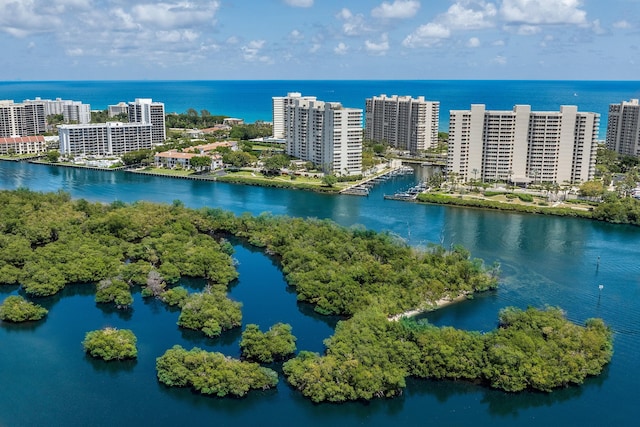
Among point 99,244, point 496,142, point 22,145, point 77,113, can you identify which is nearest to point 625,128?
point 496,142

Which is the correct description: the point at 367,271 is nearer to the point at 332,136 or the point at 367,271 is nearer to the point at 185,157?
the point at 332,136

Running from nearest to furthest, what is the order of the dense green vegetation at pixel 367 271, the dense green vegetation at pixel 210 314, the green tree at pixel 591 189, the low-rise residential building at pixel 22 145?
the dense green vegetation at pixel 210 314 < the dense green vegetation at pixel 367 271 < the green tree at pixel 591 189 < the low-rise residential building at pixel 22 145

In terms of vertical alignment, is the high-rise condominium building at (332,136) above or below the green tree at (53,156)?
above

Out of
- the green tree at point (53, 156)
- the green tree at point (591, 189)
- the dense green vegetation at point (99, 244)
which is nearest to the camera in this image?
the dense green vegetation at point (99, 244)

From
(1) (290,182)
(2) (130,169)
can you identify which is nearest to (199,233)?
(1) (290,182)

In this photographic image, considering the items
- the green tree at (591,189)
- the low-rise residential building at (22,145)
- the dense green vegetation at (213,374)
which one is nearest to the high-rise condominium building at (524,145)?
the green tree at (591,189)

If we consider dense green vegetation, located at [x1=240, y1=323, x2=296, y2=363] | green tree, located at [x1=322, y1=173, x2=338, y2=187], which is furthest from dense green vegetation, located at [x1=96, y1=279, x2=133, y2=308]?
green tree, located at [x1=322, y1=173, x2=338, y2=187]

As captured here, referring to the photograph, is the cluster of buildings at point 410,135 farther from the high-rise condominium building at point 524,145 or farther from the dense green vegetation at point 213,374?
the dense green vegetation at point 213,374
